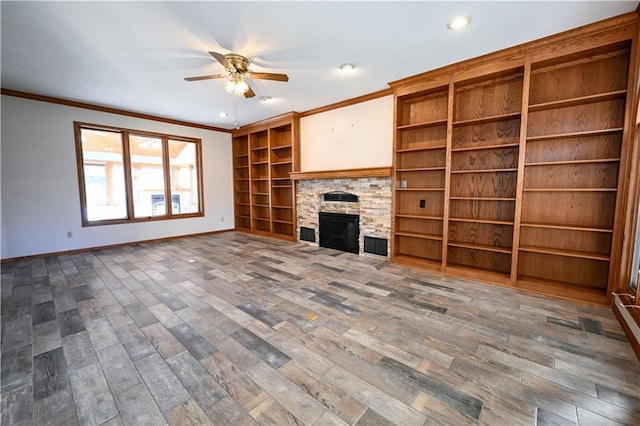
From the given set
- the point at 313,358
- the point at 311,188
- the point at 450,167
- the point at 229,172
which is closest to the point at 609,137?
the point at 450,167

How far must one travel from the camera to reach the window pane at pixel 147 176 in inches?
224

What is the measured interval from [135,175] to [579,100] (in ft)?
24.2

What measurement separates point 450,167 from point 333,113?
2.50m

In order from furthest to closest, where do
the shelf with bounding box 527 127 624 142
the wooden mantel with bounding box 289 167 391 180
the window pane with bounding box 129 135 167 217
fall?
the window pane with bounding box 129 135 167 217 → the wooden mantel with bounding box 289 167 391 180 → the shelf with bounding box 527 127 624 142

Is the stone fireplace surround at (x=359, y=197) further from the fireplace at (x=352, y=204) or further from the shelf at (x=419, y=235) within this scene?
the shelf at (x=419, y=235)

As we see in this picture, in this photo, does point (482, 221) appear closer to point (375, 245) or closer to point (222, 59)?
point (375, 245)

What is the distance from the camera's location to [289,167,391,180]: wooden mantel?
421 centimetres

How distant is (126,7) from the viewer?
2.29m

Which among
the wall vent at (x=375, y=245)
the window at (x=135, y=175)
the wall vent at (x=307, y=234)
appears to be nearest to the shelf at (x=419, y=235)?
the wall vent at (x=375, y=245)

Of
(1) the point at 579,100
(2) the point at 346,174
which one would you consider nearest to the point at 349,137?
(2) the point at 346,174

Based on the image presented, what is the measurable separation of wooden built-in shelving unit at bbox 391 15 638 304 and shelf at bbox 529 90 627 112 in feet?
0.04

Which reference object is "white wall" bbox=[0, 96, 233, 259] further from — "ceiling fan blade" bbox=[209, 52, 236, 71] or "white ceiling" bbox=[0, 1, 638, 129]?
"ceiling fan blade" bbox=[209, 52, 236, 71]

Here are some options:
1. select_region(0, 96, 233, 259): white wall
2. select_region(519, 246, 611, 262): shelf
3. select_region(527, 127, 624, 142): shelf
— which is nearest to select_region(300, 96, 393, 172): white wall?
select_region(527, 127, 624, 142): shelf

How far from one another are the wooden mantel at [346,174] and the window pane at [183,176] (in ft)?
9.42
